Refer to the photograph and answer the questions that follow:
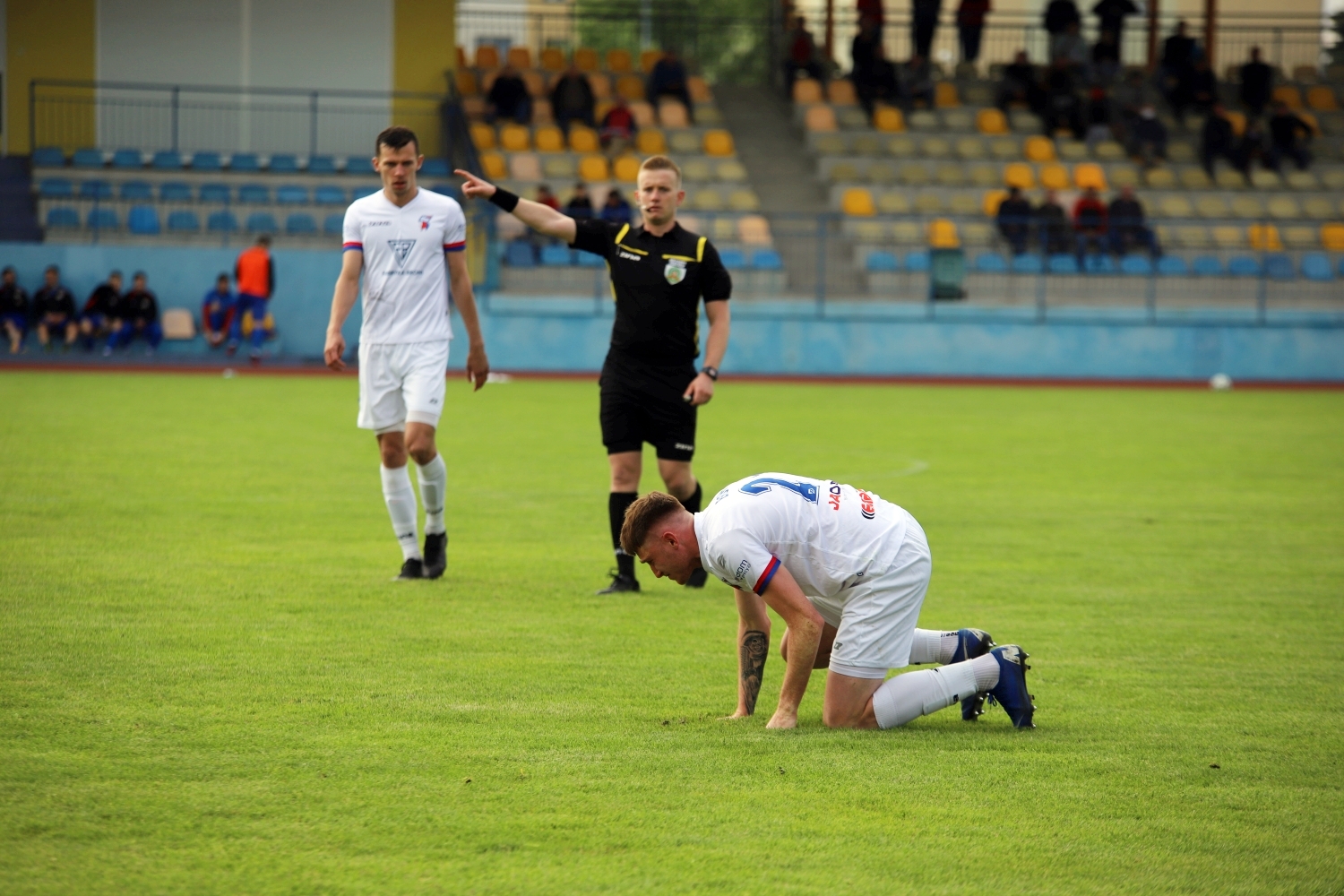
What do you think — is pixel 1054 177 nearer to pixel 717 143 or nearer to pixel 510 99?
pixel 717 143

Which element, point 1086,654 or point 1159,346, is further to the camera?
point 1159,346

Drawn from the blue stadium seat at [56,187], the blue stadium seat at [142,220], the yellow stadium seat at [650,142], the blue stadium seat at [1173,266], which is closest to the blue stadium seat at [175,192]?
the blue stadium seat at [142,220]

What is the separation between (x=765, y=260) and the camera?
26797mm

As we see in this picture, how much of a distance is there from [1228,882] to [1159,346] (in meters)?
24.5

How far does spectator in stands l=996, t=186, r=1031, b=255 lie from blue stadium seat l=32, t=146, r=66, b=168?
17.9 m

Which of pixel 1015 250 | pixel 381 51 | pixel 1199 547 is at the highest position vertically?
pixel 381 51

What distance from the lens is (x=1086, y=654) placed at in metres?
6.21

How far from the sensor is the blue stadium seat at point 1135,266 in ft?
88.8

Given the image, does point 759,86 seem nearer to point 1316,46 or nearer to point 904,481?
point 1316,46

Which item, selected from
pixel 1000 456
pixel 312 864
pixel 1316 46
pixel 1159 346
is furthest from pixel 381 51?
pixel 312 864

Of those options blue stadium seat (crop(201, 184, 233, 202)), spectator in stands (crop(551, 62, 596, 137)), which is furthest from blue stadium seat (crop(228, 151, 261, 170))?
spectator in stands (crop(551, 62, 596, 137))

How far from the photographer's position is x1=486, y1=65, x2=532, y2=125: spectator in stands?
29.5 m

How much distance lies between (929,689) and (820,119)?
28.5 m

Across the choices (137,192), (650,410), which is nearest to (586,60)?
(137,192)
